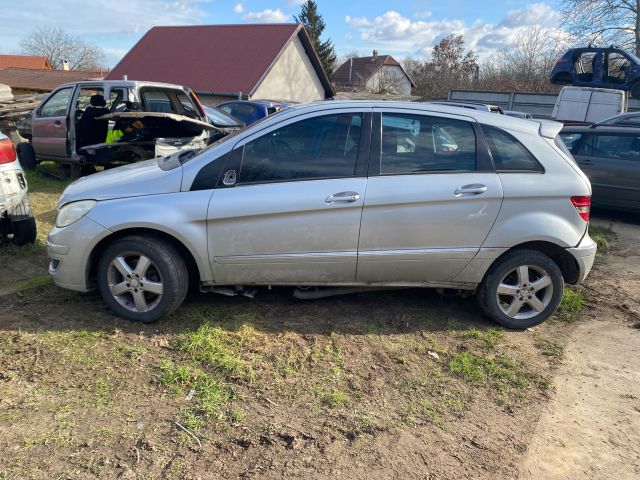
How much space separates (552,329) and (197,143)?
5986mm

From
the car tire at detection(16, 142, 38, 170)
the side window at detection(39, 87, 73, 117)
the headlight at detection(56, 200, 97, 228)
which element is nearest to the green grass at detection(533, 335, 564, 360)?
the headlight at detection(56, 200, 97, 228)

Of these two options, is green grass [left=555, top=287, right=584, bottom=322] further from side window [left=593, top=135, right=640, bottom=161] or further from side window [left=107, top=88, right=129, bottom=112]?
side window [left=107, top=88, right=129, bottom=112]

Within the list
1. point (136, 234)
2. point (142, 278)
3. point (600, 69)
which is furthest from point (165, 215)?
point (600, 69)

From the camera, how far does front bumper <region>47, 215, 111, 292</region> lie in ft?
12.6

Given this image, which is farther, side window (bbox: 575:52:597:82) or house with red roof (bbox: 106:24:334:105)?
house with red roof (bbox: 106:24:334:105)

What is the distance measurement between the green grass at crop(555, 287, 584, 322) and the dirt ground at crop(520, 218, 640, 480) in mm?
81

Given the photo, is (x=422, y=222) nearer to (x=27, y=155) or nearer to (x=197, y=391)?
(x=197, y=391)

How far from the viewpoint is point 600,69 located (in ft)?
48.5

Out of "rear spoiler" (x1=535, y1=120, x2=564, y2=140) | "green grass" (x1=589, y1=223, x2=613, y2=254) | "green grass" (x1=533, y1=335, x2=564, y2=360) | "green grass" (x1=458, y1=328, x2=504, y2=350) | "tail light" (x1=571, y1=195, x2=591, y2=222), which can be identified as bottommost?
"green grass" (x1=533, y1=335, x2=564, y2=360)

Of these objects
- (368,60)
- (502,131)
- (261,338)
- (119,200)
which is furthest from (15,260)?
(368,60)

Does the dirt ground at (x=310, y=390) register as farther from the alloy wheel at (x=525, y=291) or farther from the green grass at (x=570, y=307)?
the alloy wheel at (x=525, y=291)

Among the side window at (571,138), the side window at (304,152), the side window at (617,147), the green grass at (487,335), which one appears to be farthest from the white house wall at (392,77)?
the green grass at (487,335)

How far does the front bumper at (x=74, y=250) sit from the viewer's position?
3855 mm

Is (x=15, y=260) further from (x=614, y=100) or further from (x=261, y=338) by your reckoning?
(x=614, y=100)
